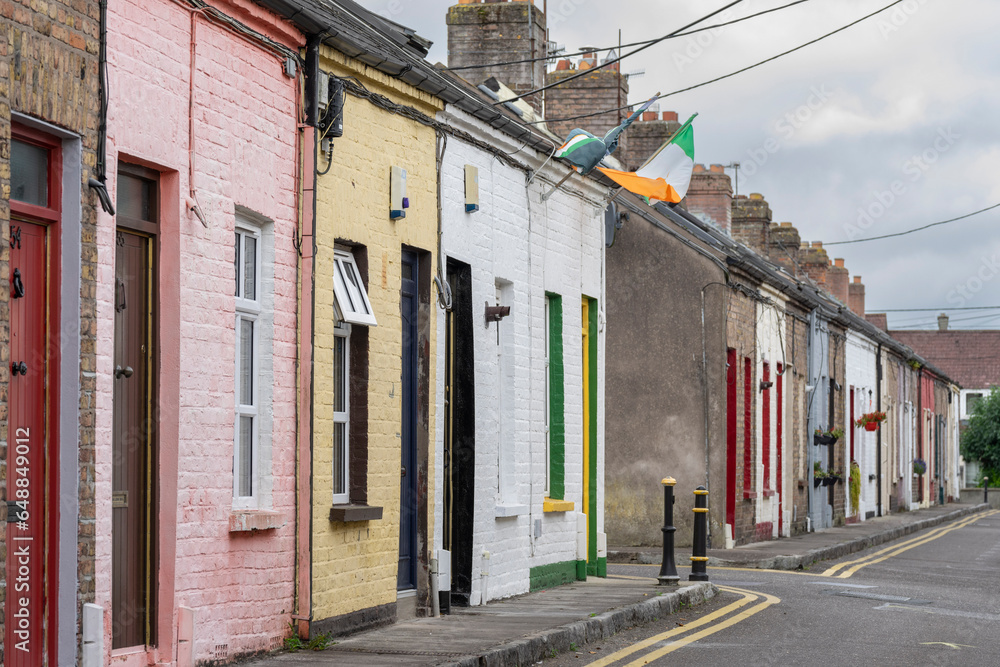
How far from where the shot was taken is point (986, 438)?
62.8 m

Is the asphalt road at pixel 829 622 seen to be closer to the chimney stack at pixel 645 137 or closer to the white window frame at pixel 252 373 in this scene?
the white window frame at pixel 252 373

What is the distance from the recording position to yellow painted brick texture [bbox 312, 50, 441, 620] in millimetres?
9883

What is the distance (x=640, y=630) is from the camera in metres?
12.0

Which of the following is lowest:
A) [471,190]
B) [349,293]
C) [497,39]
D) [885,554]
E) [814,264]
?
[885,554]

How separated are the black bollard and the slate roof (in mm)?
66143

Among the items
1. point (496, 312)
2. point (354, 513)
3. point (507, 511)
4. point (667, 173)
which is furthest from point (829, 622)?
point (667, 173)

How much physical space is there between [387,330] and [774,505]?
17.3 meters

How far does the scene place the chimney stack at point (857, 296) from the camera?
1844 inches

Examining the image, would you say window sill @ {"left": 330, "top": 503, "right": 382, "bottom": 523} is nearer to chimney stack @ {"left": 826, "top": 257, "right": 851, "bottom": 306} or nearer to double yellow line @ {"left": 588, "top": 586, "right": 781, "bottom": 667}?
double yellow line @ {"left": 588, "top": 586, "right": 781, "bottom": 667}

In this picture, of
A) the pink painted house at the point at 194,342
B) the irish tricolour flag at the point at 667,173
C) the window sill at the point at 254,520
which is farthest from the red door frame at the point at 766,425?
the window sill at the point at 254,520

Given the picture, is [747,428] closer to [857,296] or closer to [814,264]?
[814,264]

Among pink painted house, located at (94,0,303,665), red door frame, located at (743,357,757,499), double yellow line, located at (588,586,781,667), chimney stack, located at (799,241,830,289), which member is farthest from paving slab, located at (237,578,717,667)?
chimney stack, located at (799,241,830,289)

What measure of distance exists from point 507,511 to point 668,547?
2845 mm

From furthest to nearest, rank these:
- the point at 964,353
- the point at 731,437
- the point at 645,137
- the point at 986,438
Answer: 1. the point at 964,353
2. the point at 986,438
3. the point at 645,137
4. the point at 731,437
